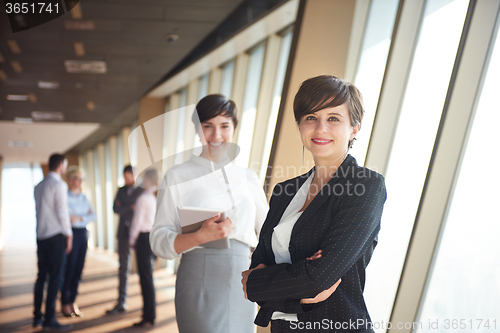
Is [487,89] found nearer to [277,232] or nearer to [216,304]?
[277,232]

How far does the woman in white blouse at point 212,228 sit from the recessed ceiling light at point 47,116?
9.73 metres

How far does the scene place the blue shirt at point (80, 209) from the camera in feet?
16.2

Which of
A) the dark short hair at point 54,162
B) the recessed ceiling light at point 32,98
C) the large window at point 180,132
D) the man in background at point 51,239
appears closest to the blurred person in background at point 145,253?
the man in background at point 51,239

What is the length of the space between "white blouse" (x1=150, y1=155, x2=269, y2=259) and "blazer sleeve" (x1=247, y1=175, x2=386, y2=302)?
685mm

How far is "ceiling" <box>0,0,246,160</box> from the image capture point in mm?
4844

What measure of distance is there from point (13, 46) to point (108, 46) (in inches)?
52.2

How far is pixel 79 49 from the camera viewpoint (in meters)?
5.96

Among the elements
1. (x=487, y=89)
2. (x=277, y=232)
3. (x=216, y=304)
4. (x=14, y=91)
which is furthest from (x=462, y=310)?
(x=14, y=91)

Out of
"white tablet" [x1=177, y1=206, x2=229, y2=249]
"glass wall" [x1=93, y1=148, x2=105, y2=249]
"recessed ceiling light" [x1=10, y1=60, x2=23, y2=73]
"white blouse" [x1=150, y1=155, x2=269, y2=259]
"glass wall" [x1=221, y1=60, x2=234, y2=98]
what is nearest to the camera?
"white tablet" [x1=177, y1=206, x2=229, y2=249]

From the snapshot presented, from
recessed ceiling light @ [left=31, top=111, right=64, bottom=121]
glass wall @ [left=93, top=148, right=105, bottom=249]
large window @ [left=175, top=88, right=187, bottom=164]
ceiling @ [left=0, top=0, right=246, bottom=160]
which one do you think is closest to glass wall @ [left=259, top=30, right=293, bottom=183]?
ceiling @ [left=0, top=0, right=246, bottom=160]

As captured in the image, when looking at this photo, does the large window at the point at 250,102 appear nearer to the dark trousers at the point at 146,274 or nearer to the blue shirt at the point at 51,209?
the dark trousers at the point at 146,274

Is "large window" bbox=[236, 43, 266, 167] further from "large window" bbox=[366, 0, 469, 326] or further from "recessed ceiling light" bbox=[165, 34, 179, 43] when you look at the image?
"large window" bbox=[366, 0, 469, 326]

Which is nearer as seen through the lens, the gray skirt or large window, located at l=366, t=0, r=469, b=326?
the gray skirt

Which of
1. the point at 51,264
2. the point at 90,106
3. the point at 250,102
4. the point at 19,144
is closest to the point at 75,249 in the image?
the point at 51,264
